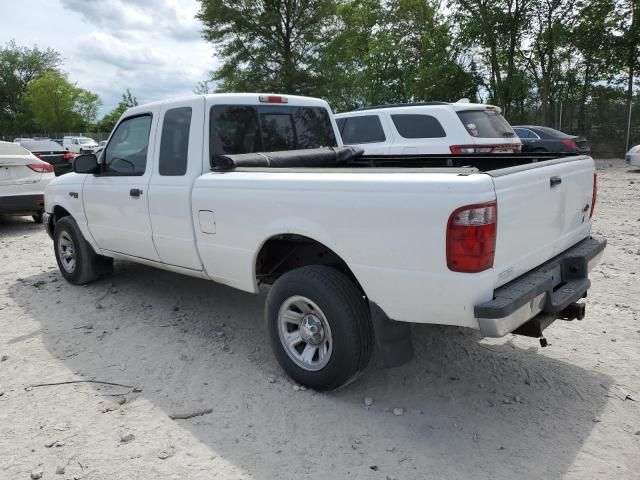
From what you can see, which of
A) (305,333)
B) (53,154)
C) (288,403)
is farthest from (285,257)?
(53,154)

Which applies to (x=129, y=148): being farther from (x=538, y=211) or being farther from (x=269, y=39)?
(x=269, y=39)

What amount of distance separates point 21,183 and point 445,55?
17847 millimetres

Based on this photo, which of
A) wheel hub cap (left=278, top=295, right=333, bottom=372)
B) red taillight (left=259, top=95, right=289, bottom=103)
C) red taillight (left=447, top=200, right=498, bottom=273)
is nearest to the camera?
red taillight (left=447, top=200, right=498, bottom=273)

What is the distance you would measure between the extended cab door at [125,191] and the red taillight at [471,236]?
2.90 meters

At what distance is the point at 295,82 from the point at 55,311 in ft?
82.2

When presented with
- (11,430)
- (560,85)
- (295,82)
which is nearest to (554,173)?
(11,430)

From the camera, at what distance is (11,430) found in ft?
10.6

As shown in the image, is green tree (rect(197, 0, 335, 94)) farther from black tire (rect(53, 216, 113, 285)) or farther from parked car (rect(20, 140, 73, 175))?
black tire (rect(53, 216, 113, 285))

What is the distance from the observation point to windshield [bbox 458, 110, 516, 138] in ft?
29.0

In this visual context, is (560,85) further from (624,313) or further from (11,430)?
(11,430)

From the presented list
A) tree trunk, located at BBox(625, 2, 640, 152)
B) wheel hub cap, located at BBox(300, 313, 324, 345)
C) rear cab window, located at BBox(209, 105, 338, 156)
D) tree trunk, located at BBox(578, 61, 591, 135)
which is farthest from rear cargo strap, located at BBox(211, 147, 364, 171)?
tree trunk, located at BBox(578, 61, 591, 135)

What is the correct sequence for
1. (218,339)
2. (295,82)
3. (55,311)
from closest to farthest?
(218,339) → (55,311) → (295,82)

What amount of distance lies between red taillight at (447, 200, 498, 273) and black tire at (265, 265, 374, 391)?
762mm

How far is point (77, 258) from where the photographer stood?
5879mm
